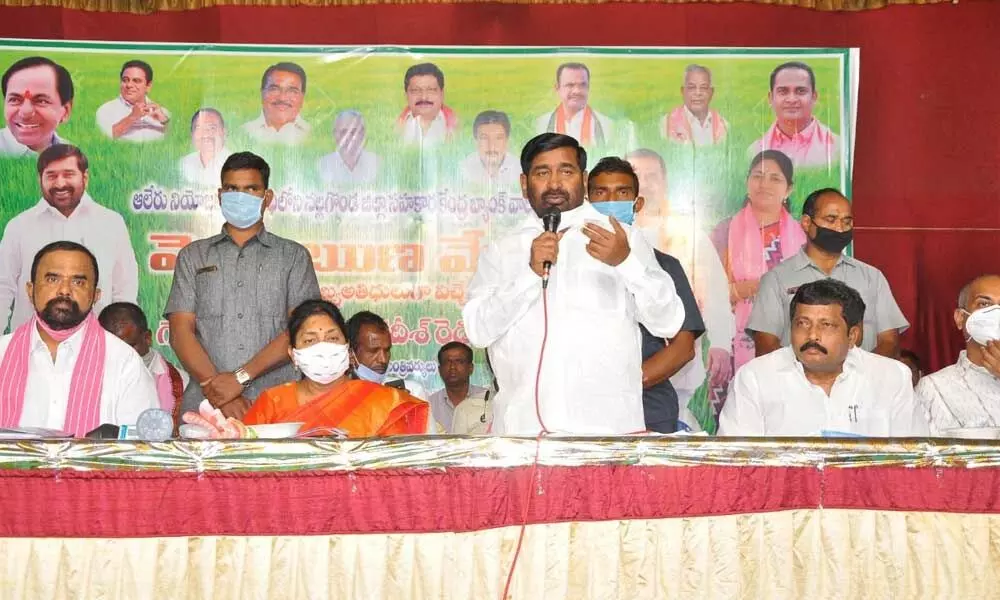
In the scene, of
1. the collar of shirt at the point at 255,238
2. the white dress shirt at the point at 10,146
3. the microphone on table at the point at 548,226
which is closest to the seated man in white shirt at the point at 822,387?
the microphone on table at the point at 548,226

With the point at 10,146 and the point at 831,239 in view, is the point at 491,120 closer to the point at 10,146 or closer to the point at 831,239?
the point at 831,239

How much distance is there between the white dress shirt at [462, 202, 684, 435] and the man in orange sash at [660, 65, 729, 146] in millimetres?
2152

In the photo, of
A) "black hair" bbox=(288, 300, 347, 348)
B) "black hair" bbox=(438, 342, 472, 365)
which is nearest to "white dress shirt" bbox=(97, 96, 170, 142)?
"black hair" bbox=(438, 342, 472, 365)

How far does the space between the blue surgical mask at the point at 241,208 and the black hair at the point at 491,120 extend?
1328mm

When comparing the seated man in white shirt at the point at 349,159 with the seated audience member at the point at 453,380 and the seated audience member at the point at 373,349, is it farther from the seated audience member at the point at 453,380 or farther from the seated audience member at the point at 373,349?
the seated audience member at the point at 373,349

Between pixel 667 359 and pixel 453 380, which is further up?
pixel 667 359

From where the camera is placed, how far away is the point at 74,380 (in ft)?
12.9

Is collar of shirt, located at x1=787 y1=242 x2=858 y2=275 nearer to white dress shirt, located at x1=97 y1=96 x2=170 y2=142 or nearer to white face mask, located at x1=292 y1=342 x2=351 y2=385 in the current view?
white face mask, located at x1=292 y1=342 x2=351 y2=385

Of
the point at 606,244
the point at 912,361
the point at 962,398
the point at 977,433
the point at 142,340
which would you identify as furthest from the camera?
the point at 912,361

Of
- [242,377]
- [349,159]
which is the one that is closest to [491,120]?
[349,159]

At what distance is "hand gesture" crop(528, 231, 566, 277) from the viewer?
3.21 m

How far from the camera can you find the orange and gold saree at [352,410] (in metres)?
3.68

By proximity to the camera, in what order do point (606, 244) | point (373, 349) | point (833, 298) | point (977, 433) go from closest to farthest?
point (606, 244) → point (977, 433) → point (833, 298) → point (373, 349)

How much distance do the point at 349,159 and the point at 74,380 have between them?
204 cm
